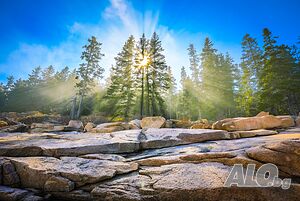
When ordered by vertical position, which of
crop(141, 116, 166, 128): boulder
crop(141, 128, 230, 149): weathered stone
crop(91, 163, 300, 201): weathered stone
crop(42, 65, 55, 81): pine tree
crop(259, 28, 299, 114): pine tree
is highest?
crop(42, 65, 55, 81): pine tree

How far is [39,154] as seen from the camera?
5.18 m

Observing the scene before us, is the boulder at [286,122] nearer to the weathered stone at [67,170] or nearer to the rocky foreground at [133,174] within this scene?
the rocky foreground at [133,174]

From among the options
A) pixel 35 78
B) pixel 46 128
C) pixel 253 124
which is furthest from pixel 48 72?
pixel 253 124

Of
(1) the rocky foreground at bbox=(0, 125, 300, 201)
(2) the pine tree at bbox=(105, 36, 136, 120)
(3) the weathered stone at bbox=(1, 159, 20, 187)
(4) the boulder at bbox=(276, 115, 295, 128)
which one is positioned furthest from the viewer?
(2) the pine tree at bbox=(105, 36, 136, 120)

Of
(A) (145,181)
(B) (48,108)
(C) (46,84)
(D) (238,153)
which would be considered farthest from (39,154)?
(C) (46,84)

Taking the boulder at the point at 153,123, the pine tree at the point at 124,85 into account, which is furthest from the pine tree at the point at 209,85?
the boulder at the point at 153,123

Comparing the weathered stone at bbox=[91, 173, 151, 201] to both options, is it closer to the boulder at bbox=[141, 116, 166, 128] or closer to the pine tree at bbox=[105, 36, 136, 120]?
the boulder at bbox=[141, 116, 166, 128]

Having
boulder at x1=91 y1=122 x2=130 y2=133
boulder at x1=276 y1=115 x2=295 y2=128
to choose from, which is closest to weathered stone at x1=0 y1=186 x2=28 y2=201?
boulder at x1=91 y1=122 x2=130 y2=133

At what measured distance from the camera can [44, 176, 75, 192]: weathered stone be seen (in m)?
3.77

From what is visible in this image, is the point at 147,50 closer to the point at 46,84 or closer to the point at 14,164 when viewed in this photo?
the point at 14,164

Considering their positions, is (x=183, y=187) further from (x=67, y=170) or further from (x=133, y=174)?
(x=67, y=170)

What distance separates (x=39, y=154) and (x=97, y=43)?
29999 millimetres

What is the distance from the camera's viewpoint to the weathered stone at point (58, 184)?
12.4 feet

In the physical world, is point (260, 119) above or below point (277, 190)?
above
